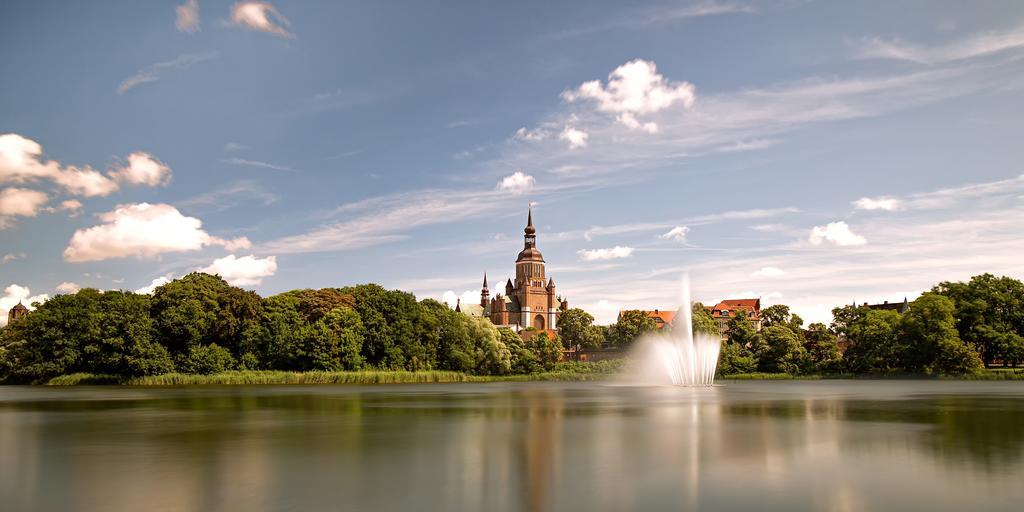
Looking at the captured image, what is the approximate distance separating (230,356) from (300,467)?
2414 inches

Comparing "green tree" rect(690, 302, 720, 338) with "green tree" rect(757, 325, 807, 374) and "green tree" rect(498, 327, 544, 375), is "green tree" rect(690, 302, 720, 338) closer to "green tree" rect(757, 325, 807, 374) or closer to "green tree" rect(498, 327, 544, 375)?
"green tree" rect(757, 325, 807, 374)

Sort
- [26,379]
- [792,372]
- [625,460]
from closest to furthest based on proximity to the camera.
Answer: [625,460] < [26,379] < [792,372]

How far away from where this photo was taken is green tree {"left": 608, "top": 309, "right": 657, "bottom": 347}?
128 meters

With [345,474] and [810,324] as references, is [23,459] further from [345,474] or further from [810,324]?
[810,324]

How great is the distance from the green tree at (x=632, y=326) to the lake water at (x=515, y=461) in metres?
94.0

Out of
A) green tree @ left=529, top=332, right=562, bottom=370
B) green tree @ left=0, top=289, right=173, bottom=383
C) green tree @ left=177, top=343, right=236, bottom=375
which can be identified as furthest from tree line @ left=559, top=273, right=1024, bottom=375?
green tree @ left=0, top=289, right=173, bottom=383

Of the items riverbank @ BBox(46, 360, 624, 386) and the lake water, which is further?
riverbank @ BBox(46, 360, 624, 386)

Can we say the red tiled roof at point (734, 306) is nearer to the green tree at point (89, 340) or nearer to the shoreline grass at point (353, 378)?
the shoreline grass at point (353, 378)

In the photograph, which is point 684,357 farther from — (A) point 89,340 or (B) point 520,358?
(A) point 89,340

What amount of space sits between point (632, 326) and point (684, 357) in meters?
47.0

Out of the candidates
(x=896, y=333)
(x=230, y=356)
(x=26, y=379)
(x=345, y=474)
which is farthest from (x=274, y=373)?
(x=896, y=333)

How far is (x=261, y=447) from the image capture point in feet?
70.3

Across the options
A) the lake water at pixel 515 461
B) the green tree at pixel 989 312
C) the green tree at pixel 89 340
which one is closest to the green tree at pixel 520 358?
the green tree at pixel 89 340

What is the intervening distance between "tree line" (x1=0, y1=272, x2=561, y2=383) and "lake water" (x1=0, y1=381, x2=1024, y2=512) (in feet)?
126
